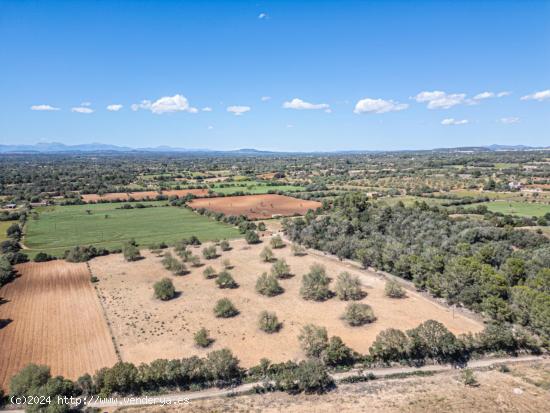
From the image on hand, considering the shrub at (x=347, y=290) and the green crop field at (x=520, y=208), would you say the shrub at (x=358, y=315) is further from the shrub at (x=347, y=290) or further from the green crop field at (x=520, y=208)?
the green crop field at (x=520, y=208)

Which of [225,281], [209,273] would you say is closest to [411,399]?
[225,281]

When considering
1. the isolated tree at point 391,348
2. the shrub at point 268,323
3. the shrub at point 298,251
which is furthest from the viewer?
the shrub at point 298,251

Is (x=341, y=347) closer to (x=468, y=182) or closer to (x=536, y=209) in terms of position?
(x=536, y=209)

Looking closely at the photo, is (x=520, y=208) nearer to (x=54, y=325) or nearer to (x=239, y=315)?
(x=239, y=315)

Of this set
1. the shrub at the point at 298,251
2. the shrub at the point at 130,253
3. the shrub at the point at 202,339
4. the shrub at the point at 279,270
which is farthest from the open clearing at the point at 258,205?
the shrub at the point at 202,339

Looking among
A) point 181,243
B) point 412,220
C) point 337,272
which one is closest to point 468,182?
point 412,220
